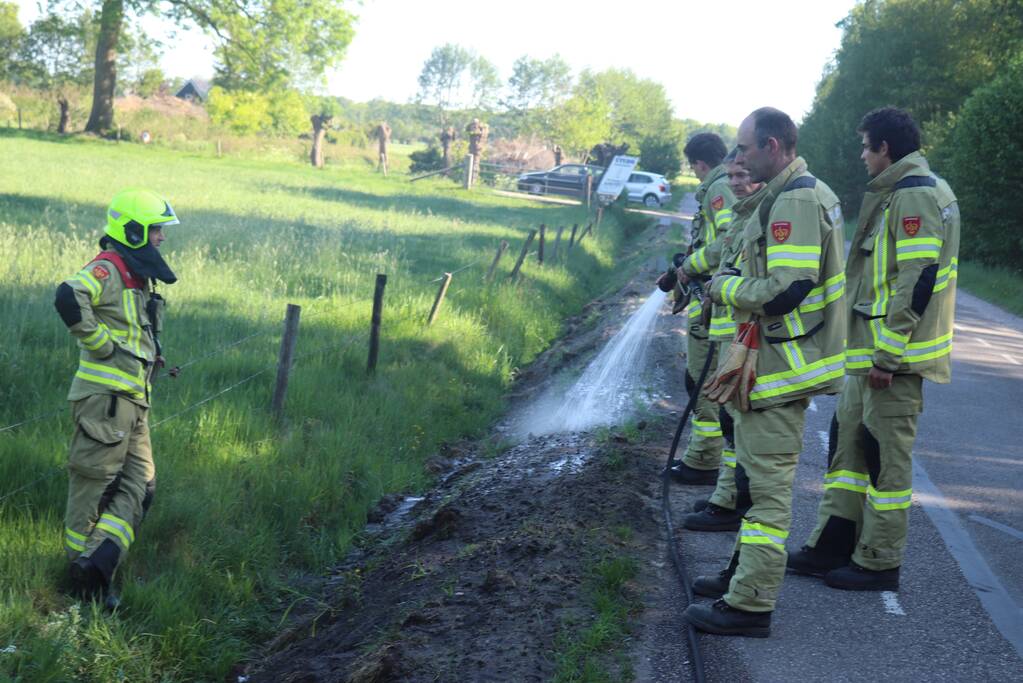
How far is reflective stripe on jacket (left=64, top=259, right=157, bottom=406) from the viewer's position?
15.2ft

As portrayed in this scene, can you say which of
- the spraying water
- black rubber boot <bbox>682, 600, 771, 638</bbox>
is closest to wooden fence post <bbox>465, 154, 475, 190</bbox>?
the spraying water

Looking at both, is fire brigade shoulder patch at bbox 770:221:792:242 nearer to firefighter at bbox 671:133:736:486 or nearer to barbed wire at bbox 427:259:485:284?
firefighter at bbox 671:133:736:486

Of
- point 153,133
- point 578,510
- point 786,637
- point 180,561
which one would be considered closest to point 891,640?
point 786,637

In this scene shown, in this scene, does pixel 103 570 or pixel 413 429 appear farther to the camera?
pixel 413 429

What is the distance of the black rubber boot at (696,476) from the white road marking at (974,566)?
54.3 inches

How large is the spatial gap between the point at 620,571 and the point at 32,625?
2.72m

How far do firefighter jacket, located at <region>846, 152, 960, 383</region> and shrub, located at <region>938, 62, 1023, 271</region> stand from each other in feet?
69.8

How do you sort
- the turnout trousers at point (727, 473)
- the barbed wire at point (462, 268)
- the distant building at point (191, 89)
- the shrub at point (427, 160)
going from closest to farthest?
the turnout trousers at point (727, 473)
the barbed wire at point (462, 268)
the shrub at point (427, 160)
the distant building at point (191, 89)

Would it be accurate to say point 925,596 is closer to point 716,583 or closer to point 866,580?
point 866,580

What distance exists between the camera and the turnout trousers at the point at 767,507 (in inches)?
170

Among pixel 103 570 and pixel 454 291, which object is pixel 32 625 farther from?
pixel 454 291

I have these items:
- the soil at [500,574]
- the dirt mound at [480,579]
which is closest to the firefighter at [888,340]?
the soil at [500,574]

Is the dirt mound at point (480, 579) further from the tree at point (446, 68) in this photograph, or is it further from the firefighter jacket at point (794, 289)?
the tree at point (446, 68)

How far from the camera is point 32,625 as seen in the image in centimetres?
455
